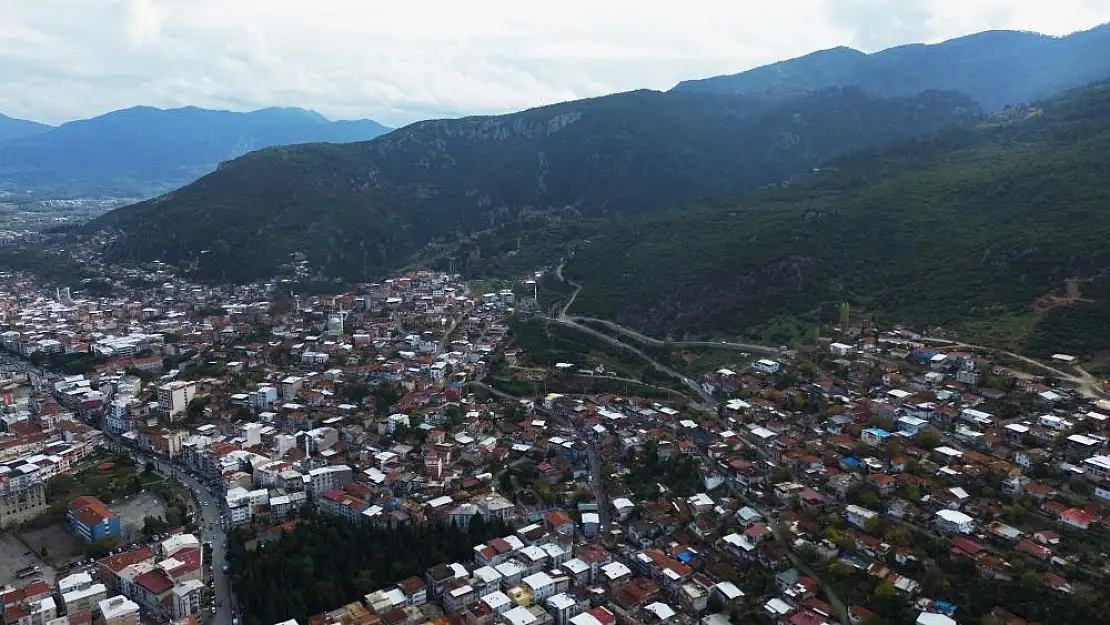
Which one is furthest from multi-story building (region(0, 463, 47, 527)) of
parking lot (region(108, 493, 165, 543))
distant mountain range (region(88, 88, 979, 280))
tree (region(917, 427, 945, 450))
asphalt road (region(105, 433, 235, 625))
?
distant mountain range (region(88, 88, 979, 280))

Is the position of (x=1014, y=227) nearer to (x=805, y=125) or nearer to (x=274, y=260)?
(x=274, y=260)

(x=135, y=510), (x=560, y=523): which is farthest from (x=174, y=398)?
(x=560, y=523)

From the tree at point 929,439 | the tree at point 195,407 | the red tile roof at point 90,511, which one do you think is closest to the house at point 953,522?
the tree at point 929,439

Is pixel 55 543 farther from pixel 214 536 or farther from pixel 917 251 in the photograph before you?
pixel 917 251

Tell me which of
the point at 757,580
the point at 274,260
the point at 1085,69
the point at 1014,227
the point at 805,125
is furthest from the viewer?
the point at 1085,69

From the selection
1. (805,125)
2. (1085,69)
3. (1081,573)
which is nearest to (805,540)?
(1081,573)

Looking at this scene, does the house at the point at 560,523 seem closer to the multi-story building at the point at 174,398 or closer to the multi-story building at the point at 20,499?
the multi-story building at the point at 20,499

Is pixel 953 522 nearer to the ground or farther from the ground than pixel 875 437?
nearer to the ground
